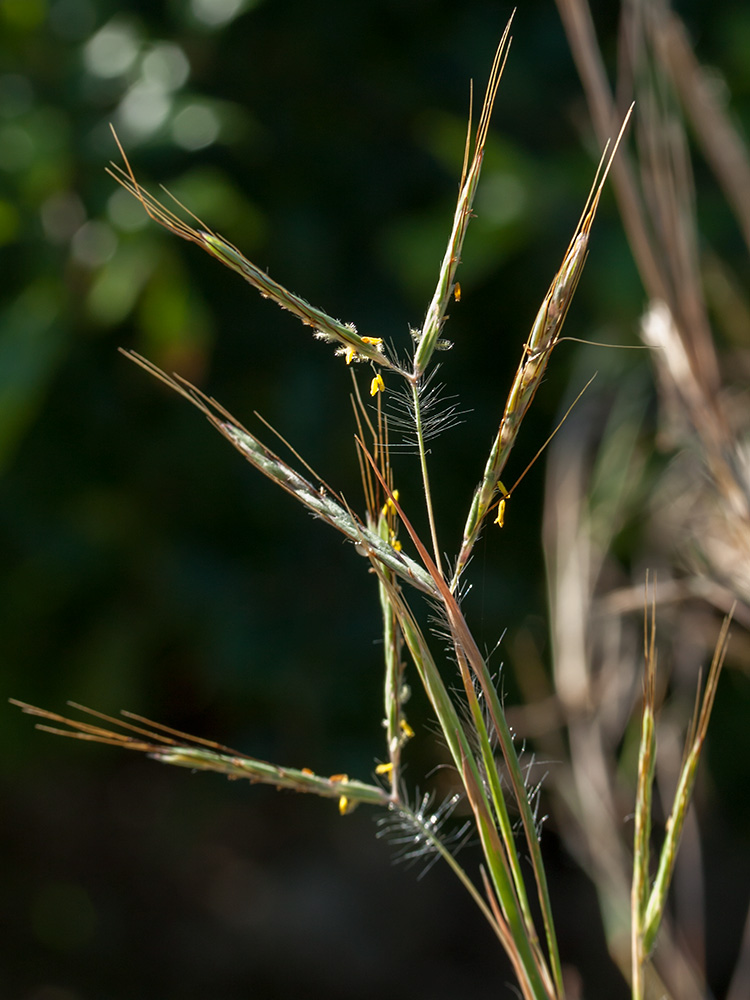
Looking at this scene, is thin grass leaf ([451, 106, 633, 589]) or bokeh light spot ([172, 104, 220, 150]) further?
bokeh light spot ([172, 104, 220, 150])

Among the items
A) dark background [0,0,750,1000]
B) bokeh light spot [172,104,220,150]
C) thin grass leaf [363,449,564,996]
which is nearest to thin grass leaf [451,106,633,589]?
thin grass leaf [363,449,564,996]

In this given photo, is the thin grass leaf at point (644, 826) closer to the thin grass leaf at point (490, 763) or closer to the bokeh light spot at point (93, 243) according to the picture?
the thin grass leaf at point (490, 763)

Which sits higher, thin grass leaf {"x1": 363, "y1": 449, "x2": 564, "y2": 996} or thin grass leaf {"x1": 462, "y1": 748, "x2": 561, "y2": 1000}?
thin grass leaf {"x1": 363, "y1": 449, "x2": 564, "y2": 996}

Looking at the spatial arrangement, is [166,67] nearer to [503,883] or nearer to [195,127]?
[195,127]

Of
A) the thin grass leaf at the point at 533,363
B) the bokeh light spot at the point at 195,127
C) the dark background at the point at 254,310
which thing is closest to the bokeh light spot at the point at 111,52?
the dark background at the point at 254,310

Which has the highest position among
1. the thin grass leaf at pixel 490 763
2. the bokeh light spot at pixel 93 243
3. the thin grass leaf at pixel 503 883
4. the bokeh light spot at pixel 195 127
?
the bokeh light spot at pixel 195 127

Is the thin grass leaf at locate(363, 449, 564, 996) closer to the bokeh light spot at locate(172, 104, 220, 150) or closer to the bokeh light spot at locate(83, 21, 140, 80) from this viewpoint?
the bokeh light spot at locate(172, 104, 220, 150)

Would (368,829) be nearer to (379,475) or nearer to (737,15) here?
(737,15)
